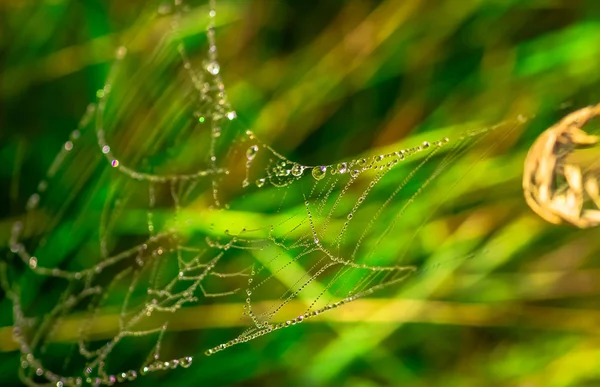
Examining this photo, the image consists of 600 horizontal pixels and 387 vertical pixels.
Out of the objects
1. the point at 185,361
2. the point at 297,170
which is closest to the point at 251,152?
the point at 297,170

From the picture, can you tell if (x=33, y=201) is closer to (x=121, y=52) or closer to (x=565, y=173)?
(x=121, y=52)

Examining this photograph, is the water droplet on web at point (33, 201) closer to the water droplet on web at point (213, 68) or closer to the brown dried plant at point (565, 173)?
the water droplet on web at point (213, 68)

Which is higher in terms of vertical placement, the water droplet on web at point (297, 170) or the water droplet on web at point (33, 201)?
the water droplet on web at point (33, 201)

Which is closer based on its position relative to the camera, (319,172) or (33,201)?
(319,172)

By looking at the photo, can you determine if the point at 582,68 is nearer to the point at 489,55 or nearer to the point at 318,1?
the point at 489,55

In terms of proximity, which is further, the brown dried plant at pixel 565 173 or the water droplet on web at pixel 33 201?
the water droplet on web at pixel 33 201

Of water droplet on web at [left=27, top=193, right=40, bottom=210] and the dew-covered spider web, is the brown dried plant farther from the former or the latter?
water droplet on web at [left=27, top=193, right=40, bottom=210]

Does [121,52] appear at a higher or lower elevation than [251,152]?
higher

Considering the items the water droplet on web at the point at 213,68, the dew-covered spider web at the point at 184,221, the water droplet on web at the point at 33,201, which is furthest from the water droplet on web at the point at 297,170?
the water droplet on web at the point at 33,201

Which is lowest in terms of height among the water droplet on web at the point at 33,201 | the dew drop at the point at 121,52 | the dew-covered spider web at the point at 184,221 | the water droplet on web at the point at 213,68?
the dew-covered spider web at the point at 184,221
